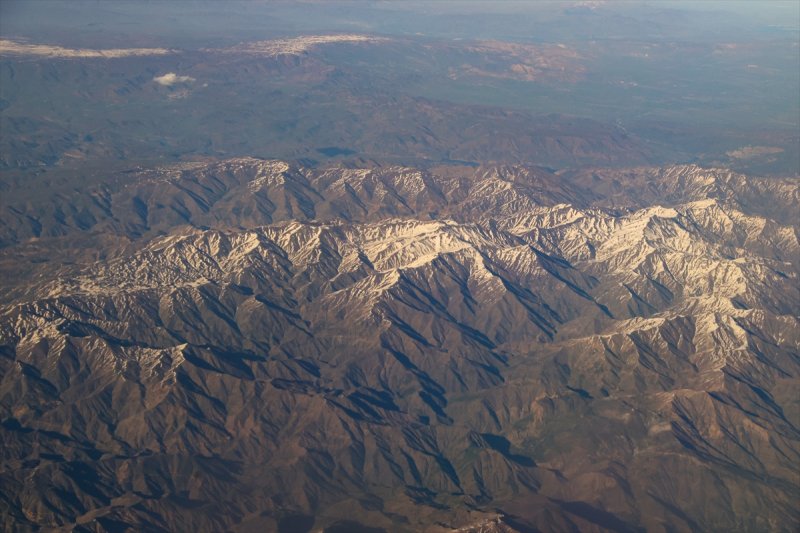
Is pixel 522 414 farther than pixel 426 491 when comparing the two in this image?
Yes

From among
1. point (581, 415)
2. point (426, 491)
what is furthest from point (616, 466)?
point (426, 491)

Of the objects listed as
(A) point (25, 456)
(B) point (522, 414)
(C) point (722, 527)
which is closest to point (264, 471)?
(A) point (25, 456)

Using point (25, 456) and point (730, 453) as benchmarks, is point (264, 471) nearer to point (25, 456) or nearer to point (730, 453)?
point (25, 456)

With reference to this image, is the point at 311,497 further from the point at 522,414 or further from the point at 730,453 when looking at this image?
the point at 730,453

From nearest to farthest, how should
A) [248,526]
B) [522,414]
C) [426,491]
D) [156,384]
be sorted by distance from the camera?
[248,526]
[426,491]
[156,384]
[522,414]

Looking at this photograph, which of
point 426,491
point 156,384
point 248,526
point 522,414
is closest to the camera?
point 248,526

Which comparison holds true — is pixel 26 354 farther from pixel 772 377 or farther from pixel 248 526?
pixel 772 377

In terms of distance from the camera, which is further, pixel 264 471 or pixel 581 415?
pixel 581 415

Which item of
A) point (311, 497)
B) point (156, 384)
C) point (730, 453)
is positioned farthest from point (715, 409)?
point (156, 384)
